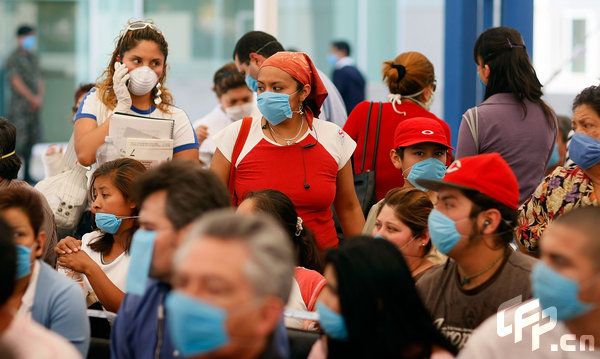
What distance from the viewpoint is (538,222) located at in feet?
13.8

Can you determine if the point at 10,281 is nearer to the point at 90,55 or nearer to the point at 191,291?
the point at 191,291

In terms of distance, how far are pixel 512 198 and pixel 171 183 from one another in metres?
1.36

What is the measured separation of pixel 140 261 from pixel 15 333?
0.52 m

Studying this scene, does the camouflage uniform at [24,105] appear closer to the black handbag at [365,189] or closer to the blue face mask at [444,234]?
the black handbag at [365,189]

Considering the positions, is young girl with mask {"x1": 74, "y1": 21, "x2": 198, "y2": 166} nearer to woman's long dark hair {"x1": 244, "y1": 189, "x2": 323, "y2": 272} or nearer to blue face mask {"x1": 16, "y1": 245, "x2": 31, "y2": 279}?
woman's long dark hair {"x1": 244, "y1": 189, "x2": 323, "y2": 272}

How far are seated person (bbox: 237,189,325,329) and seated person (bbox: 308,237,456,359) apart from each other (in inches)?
36.1

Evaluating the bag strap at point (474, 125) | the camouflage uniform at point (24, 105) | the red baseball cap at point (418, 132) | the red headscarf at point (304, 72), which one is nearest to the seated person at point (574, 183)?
the bag strap at point (474, 125)

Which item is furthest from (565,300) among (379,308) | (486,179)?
(486,179)

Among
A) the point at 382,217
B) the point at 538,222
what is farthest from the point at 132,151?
the point at 538,222

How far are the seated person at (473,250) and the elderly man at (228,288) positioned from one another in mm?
1009

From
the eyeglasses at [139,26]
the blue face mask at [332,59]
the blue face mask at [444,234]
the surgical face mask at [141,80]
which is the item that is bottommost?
the blue face mask at [444,234]

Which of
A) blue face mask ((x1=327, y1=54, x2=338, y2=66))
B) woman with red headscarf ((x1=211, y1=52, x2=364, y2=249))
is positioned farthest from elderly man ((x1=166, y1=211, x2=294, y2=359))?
blue face mask ((x1=327, y1=54, x2=338, y2=66))

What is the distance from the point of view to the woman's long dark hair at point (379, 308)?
2.64 metres

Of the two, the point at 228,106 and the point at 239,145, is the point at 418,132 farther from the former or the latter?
the point at 228,106
